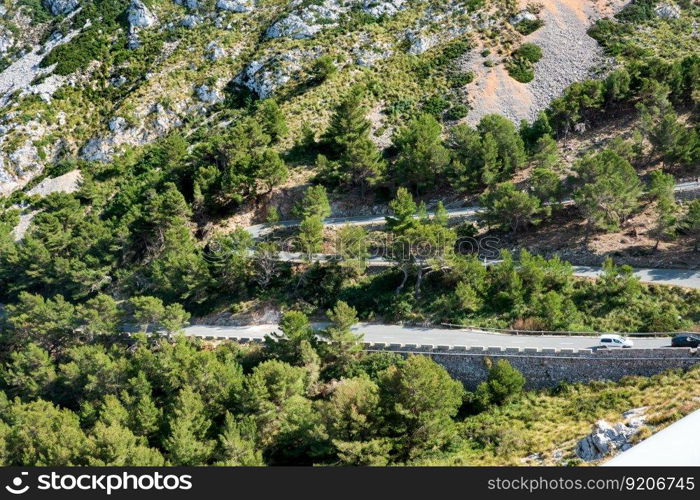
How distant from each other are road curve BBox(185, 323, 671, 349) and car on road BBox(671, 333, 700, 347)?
3.11 feet

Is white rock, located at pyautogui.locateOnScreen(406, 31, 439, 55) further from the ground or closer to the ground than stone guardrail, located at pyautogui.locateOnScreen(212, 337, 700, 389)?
further from the ground

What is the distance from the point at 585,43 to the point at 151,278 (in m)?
74.4

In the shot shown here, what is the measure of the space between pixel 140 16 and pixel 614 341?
3952 inches

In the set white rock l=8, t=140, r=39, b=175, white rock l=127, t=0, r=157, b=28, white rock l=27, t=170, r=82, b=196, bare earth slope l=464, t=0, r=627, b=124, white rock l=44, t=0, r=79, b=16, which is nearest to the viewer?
bare earth slope l=464, t=0, r=627, b=124

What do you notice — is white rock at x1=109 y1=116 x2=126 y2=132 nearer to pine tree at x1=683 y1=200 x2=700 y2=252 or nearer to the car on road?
pine tree at x1=683 y1=200 x2=700 y2=252

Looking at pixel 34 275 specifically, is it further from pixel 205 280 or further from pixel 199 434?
pixel 199 434

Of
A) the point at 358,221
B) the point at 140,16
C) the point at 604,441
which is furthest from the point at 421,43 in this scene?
the point at 604,441

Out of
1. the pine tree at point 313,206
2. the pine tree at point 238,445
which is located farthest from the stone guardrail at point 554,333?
the pine tree at point 238,445

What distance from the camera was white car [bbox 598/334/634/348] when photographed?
42.8m

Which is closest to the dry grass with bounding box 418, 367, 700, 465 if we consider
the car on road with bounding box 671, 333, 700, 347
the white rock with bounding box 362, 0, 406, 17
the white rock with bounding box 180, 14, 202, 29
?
the car on road with bounding box 671, 333, 700, 347

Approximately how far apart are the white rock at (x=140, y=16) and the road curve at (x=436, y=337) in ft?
233

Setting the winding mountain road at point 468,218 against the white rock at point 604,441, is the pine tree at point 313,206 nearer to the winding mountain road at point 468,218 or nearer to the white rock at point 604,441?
the winding mountain road at point 468,218

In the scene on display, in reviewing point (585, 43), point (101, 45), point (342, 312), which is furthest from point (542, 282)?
point (101, 45)

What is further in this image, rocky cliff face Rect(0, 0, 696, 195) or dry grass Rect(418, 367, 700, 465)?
rocky cliff face Rect(0, 0, 696, 195)
